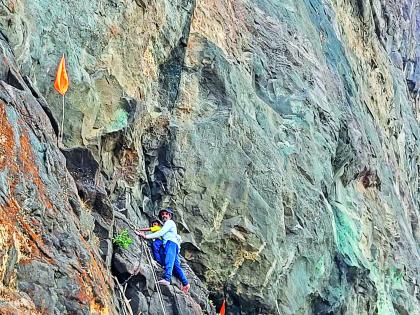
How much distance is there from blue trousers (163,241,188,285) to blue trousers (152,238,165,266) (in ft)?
0.75

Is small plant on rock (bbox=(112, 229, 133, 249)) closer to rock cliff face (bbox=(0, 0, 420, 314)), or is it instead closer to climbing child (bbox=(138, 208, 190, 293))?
rock cliff face (bbox=(0, 0, 420, 314))

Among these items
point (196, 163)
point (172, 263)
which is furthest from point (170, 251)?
point (196, 163)

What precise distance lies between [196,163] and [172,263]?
3.88 meters

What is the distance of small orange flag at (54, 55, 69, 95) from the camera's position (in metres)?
11.4

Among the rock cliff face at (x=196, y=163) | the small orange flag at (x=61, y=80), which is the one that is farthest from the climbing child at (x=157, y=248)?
the small orange flag at (x=61, y=80)

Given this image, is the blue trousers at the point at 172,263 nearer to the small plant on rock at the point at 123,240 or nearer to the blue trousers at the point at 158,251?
the blue trousers at the point at 158,251

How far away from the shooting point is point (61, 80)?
11.4 metres

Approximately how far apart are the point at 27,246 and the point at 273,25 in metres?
14.5

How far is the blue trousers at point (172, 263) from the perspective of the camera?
11297 millimetres

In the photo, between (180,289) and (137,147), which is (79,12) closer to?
(137,147)

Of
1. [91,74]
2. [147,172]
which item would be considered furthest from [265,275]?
[91,74]

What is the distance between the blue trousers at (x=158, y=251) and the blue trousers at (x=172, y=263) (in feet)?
0.75

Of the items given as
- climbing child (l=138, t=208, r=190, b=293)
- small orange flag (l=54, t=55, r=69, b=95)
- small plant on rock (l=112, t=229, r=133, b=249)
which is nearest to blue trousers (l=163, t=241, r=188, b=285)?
climbing child (l=138, t=208, r=190, b=293)

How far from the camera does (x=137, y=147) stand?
1348 cm
